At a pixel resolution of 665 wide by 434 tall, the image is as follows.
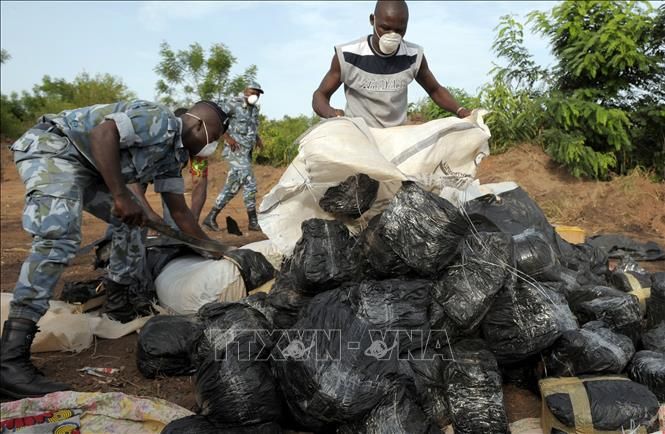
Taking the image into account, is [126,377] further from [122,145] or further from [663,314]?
[663,314]

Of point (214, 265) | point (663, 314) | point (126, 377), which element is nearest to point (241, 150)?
point (214, 265)

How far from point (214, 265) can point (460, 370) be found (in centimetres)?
165

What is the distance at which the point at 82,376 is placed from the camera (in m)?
2.78

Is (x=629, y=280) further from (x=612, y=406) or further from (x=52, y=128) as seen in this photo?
(x=52, y=128)

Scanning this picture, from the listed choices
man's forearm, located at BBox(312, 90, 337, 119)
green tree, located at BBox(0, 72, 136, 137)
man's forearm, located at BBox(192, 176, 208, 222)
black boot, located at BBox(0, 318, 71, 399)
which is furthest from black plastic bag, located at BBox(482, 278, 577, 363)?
green tree, located at BBox(0, 72, 136, 137)

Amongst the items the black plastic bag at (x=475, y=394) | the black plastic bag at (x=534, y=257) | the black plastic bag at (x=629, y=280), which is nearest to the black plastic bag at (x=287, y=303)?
the black plastic bag at (x=475, y=394)

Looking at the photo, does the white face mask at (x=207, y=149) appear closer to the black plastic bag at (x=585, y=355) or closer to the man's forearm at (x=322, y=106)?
the man's forearm at (x=322, y=106)

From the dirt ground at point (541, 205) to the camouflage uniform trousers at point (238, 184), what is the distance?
564 mm

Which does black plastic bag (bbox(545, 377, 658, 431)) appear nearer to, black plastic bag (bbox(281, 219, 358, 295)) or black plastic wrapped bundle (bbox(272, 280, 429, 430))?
black plastic wrapped bundle (bbox(272, 280, 429, 430))

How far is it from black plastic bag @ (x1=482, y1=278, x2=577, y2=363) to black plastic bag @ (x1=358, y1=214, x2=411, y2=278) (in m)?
0.42

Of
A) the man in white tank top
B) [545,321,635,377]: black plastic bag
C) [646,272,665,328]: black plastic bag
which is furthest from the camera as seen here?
the man in white tank top

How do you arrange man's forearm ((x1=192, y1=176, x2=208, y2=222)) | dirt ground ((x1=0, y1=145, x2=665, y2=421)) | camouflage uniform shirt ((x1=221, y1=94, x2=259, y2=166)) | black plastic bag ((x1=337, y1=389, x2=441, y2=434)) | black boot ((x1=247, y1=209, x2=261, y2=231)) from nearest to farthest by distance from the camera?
1. black plastic bag ((x1=337, y1=389, x2=441, y2=434))
2. dirt ground ((x1=0, y1=145, x2=665, y2=421))
3. man's forearm ((x1=192, y1=176, x2=208, y2=222))
4. black boot ((x1=247, y1=209, x2=261, y2=231))
5. camouflage uniform shirt ((x1=221, y1=94, x2=259, y2=166))

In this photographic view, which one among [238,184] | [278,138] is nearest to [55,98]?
[278,138]

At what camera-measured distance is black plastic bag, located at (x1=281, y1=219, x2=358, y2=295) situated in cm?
245
